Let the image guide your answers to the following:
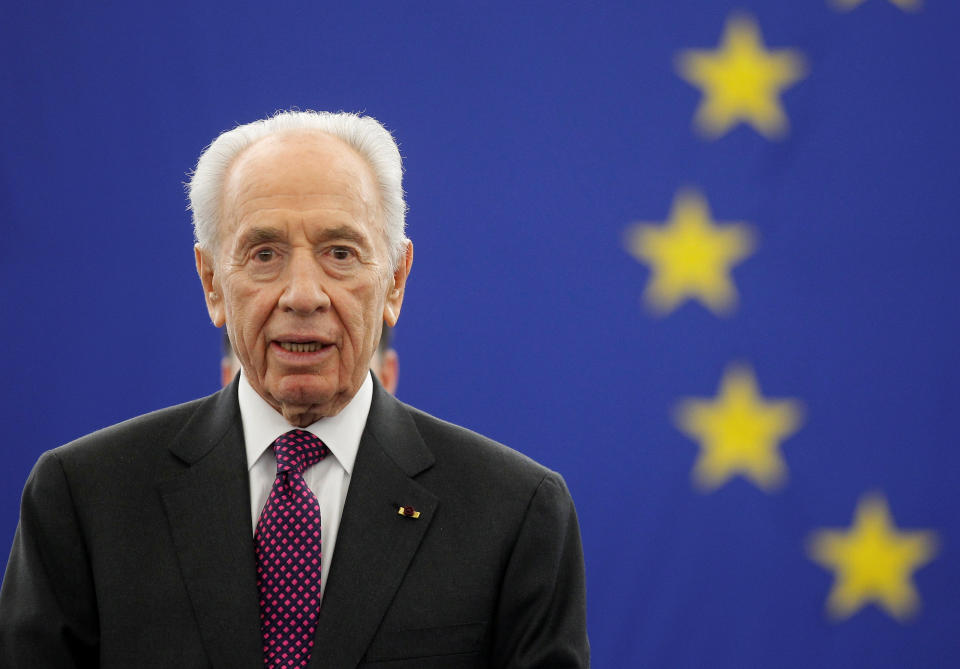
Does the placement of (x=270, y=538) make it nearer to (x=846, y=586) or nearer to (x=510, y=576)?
(x=510, y=576)

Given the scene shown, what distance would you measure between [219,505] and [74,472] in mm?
210

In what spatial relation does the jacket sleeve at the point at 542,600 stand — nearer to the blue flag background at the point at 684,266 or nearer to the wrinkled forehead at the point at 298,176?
the wrinkled forehead at the point at 298,176

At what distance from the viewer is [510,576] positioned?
158cm

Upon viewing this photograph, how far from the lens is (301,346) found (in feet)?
5.20

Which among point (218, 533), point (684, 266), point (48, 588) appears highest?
point (684, 266)

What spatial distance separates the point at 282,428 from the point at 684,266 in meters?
1.95

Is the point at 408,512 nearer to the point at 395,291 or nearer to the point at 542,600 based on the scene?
the point at 542,600

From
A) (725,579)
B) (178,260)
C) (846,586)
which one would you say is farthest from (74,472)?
(846,586)

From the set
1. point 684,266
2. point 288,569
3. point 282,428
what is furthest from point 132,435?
point 684,266

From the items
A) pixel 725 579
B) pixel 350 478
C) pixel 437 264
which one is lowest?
pixel 350 478

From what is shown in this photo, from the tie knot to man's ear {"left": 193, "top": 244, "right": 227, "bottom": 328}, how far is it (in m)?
0.20

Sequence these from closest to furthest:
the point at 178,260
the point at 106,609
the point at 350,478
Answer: the point at 106,609, the point at 350,478, the point at 178,260

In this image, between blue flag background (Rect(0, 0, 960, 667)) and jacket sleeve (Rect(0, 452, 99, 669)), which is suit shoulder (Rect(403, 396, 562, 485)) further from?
blue flag background (Rect(0, 0, 960, 667))

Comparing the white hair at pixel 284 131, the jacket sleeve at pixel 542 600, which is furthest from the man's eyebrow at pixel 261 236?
the jacket sleeve at pixel 542 600
